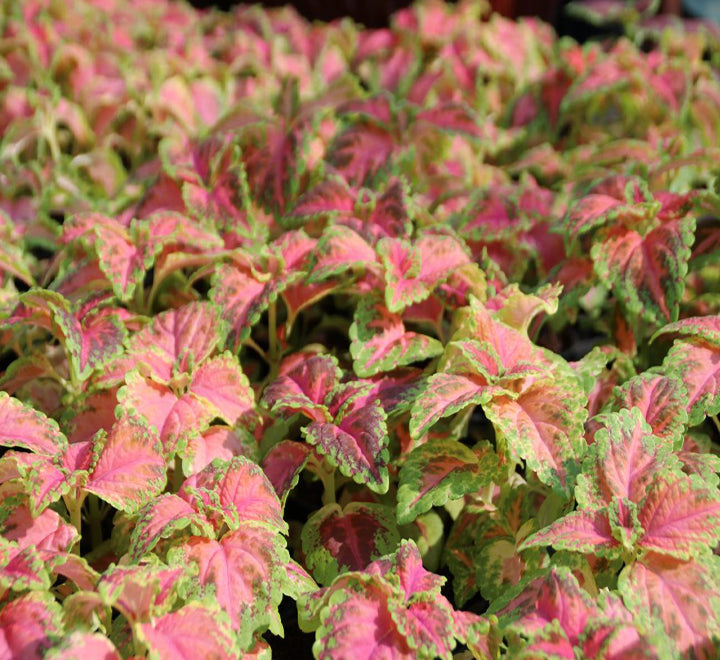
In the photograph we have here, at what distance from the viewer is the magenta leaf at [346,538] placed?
1.29m

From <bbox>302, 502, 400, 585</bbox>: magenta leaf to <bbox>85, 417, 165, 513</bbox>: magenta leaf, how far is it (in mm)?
250

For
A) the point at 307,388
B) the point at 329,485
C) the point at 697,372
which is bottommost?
the point at 329,485

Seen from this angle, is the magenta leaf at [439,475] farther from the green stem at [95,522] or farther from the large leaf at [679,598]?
the green stem at [95,522]

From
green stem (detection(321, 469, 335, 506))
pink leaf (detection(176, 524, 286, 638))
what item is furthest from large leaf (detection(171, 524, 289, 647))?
green stem (detection(321, 469, 335, 506))

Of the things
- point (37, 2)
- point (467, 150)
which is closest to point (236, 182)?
point (467, 150)

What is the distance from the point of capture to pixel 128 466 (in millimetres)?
1244

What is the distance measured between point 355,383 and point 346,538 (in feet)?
0.76

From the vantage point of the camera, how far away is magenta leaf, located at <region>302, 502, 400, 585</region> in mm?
1289

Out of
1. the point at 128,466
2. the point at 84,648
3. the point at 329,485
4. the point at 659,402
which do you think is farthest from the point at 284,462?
the point at 659,402

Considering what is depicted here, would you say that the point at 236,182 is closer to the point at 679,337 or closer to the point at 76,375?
the point at 76,375

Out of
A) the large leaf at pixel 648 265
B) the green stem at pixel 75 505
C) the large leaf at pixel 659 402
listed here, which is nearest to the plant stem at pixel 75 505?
the green stem at pixel 75 505

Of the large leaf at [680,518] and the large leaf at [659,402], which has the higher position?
the large leaf at [659,402]

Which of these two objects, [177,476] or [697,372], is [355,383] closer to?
[177,476]

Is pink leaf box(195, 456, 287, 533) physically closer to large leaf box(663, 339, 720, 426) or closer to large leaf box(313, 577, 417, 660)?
large leaf box(313, 577, 417, 660)
